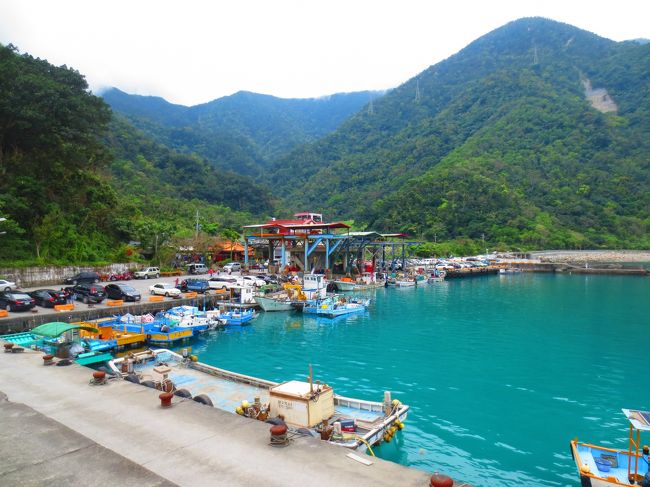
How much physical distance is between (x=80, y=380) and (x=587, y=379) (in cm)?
1897

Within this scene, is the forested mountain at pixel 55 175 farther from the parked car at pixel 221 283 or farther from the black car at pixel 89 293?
the parked car at pixel 221 283

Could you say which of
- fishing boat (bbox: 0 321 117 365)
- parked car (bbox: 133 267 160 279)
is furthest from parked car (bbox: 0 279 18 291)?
parked car (bbox: 133 267 160 279)

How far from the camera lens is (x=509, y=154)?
369ft

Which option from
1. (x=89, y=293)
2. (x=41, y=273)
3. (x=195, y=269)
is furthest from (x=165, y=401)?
Answer: (x=195, y=269)

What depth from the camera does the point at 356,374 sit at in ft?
58.0

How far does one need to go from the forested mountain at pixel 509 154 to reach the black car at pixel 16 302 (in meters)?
78.9

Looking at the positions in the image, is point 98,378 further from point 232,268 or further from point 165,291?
point 232,268

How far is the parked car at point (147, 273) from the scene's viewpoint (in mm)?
38022

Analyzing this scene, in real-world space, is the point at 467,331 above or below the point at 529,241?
below

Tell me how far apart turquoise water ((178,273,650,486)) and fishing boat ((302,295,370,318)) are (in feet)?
3.35

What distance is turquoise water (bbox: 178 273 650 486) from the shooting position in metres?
11.2

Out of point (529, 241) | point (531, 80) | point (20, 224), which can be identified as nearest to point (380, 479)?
point (20, 224)

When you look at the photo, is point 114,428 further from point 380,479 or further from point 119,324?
point 119,324

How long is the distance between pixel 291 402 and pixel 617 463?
7.24 meters
